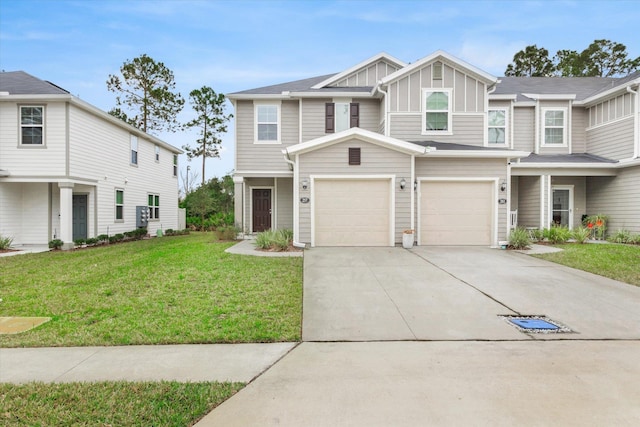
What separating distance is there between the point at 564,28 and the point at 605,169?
1005cm

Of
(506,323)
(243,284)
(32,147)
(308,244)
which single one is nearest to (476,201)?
(308,244)

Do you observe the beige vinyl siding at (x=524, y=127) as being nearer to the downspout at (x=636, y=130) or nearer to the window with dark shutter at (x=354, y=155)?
the downspout at (x=636, y=130)

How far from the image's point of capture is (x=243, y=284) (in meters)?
6.79

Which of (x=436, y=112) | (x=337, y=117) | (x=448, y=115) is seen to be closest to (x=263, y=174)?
(x=337, y=117)

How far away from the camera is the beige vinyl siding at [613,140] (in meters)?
13.8

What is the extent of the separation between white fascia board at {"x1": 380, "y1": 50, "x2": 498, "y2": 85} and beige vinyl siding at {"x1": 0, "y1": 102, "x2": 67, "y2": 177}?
11.8 meters

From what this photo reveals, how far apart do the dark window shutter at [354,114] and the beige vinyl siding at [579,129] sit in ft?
32.2

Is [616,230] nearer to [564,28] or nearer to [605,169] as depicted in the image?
[605,169]

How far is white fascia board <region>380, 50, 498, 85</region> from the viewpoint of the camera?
1311cm

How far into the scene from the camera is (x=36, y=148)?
12.7m

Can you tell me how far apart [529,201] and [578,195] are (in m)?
2.72

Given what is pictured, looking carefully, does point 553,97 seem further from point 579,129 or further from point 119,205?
point 119,205

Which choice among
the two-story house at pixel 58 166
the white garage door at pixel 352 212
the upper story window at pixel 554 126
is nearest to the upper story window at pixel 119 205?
the two-story house at pixel 58 166

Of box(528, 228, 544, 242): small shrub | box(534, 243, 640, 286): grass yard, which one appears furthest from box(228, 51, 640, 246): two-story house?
box(534, 243, 640, 286): grass yard
